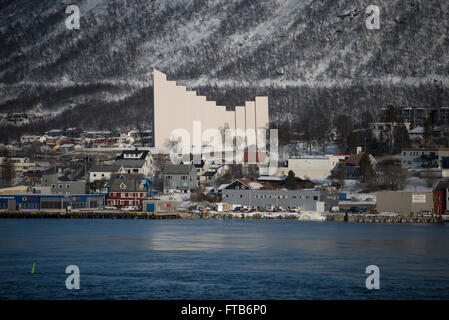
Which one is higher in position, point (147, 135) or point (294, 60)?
point (294, 60)

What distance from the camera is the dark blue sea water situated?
2831cm

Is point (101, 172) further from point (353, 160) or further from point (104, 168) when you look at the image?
point (353, 160)

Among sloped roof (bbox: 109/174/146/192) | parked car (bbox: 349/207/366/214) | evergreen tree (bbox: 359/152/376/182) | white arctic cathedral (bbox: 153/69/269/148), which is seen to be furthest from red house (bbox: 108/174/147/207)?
evergreen tree (bbox: 359/152/376/182)

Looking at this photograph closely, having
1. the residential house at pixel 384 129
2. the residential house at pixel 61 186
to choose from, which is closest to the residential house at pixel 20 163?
the residential house at pixel 61 186

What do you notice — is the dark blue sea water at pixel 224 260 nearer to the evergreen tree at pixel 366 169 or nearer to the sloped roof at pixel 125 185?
the sloped roof at pixel 125 185

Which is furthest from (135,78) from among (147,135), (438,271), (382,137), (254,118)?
(438,271)

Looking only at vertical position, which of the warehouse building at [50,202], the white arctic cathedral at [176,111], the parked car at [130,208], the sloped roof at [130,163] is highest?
the white arctic cathedral at [176,111]

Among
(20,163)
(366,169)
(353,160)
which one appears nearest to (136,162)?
(20,163)

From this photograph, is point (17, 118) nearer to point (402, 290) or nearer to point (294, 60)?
point (294, 60)

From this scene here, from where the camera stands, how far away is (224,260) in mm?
33688

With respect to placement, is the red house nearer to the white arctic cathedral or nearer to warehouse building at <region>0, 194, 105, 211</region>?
warehouse building at <region>0, 194, 105, 211</region>

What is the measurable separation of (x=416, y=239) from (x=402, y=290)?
12396 millimetres

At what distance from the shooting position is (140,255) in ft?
115

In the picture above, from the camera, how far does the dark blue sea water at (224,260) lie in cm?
2831
